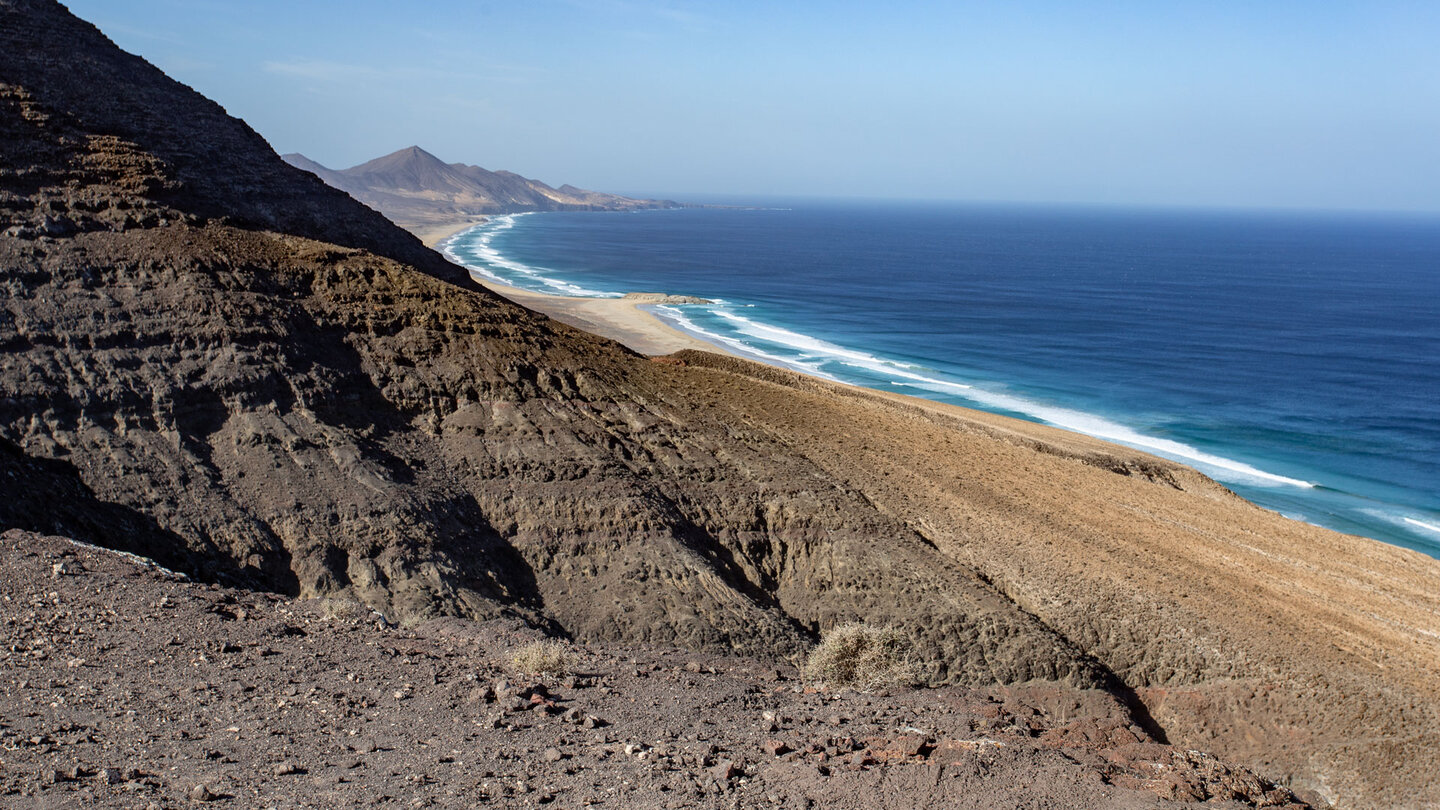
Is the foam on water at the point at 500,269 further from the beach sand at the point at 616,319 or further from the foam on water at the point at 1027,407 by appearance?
the foam on water at the point at 1027,407

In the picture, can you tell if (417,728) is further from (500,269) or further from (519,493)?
(500,269)

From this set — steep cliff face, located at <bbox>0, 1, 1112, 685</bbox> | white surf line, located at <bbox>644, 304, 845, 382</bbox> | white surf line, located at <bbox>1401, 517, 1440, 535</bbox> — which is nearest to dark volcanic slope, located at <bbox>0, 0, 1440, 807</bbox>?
steep cliff face, located at <bbox>0, 1, 1112, 685</bbox>

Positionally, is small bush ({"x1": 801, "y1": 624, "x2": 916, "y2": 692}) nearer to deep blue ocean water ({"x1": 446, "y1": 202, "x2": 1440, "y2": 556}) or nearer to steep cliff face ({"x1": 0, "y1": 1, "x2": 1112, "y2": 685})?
steep cliff face ({"x1": 0, "y1": 1, "x2": 1112, "y2": 685})

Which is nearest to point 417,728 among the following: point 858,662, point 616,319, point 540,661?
point 540,661

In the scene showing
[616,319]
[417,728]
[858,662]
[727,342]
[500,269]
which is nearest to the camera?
[417,728]

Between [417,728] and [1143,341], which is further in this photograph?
[1143,341]

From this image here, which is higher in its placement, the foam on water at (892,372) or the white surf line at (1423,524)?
the foam on water at (892,372)

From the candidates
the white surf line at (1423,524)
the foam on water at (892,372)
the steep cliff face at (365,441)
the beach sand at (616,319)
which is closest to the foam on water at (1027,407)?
the foam on water at (892,372)
